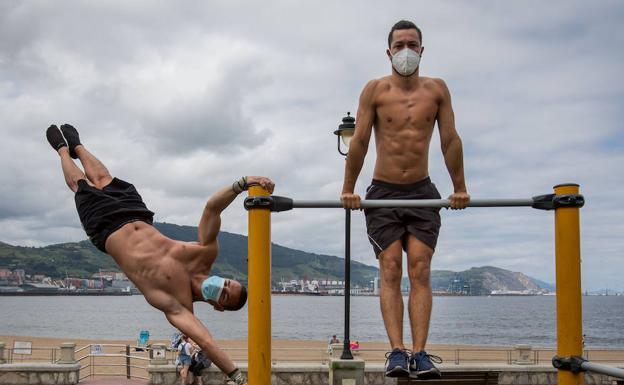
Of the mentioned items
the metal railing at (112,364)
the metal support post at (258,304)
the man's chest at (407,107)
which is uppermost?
the man's chest at (407,107)

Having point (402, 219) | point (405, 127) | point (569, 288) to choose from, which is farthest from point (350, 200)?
point (569, 288)

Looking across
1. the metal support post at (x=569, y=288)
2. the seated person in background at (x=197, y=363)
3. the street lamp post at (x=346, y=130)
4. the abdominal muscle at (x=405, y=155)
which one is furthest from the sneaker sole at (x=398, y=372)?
the seated person in background at (x=197, y=363)

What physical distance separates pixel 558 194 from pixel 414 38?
1589 mm

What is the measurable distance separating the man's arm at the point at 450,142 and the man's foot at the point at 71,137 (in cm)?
352

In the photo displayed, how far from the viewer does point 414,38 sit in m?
5.39

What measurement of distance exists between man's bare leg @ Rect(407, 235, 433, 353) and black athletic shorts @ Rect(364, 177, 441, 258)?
71 mm

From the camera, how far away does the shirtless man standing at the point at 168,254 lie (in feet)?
17.3

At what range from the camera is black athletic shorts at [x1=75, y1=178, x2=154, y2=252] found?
19.1 feet

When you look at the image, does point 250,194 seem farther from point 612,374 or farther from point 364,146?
point 612,374

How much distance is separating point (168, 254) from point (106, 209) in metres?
0.77

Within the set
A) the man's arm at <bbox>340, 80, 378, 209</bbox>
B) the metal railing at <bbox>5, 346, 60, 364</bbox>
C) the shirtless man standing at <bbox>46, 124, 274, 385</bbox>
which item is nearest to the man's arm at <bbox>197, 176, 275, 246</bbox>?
the shirtless man standing at <bbox>46, 124, 274, 385</bbox>

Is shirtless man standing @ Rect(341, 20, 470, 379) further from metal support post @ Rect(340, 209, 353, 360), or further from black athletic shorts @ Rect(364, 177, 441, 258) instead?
metal support post @ Rect(340, 209, 353, 360)

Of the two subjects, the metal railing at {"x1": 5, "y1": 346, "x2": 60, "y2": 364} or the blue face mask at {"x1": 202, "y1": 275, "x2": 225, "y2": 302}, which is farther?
the metal railing at {"x1": 5, "y1": 346, "x2": 60, "y2": 364}

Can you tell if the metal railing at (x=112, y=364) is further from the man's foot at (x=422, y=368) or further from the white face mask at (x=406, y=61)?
the white face mask at (x=406, y=61)
